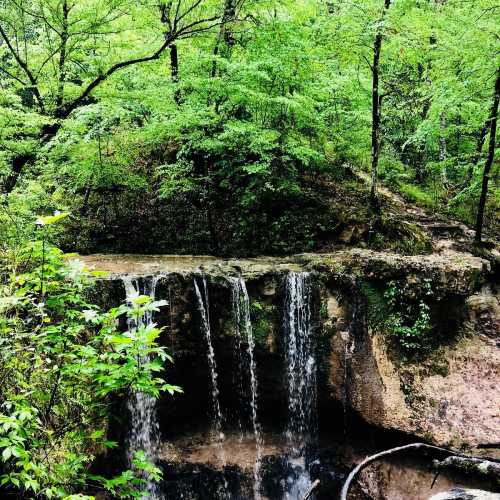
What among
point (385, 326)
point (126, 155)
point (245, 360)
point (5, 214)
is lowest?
point (245, 360)

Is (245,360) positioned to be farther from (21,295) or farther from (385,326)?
(21,295)

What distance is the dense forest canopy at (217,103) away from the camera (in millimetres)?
8047

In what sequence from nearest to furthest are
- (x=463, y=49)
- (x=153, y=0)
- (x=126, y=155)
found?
1. (x=463, y=49)
2. (x=153, y=0)
3. (x=126, y=155)

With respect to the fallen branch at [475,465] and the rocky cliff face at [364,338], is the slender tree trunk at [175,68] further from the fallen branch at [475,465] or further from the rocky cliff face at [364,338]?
the fallen branch at [475,465]

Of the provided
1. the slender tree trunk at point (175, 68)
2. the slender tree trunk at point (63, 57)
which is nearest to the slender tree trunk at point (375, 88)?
→ the slender tree trunk at point (175, 68)

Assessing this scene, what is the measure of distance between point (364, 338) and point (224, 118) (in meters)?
6.20

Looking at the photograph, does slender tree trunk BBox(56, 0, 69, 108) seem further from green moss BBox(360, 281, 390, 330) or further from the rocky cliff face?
green moss BBox(360, 281, 390, 330)

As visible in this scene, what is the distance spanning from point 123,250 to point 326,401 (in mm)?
6911

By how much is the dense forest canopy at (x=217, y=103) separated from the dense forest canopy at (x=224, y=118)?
0.16 ft

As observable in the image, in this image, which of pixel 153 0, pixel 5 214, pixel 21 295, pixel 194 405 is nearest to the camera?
pixel 21 295

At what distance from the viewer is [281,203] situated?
12.1 metres

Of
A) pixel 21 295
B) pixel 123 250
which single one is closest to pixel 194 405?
pixel 123 250

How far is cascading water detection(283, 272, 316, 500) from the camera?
369 inches

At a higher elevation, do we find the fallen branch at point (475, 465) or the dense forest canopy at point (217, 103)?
the dense forest canopy at point (217, 103)
